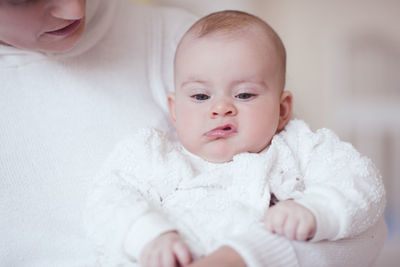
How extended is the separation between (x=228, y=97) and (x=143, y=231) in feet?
1.19

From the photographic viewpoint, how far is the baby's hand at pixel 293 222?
0.75 meters

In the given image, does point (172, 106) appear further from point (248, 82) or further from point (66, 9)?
point (66, 9)

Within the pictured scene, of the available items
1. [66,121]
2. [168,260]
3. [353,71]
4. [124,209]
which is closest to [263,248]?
[168,260]

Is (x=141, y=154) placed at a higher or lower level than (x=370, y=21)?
lower

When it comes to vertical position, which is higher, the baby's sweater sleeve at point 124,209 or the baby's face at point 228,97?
the baby's face at point 228,97

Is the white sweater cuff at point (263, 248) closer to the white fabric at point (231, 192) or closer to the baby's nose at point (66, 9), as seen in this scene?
the white fabric at point (231, 192)

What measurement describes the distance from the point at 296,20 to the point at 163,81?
178cm

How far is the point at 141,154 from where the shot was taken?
0.93 m

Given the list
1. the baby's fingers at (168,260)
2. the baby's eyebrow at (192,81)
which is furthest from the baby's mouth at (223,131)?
the baby's fingers at (168,260)

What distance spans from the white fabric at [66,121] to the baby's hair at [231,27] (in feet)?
0.79

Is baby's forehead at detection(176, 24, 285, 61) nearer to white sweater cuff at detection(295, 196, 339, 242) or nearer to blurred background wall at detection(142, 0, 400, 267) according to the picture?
white sweater cuff at detection(295, 196, 339, 242)

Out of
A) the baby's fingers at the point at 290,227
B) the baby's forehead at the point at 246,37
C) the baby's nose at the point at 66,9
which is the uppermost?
the baby's nose at the point at 66,9

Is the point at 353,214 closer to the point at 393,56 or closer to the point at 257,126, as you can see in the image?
the point at 257,126

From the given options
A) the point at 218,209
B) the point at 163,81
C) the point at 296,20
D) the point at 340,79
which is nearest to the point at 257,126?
the point at 218,209
